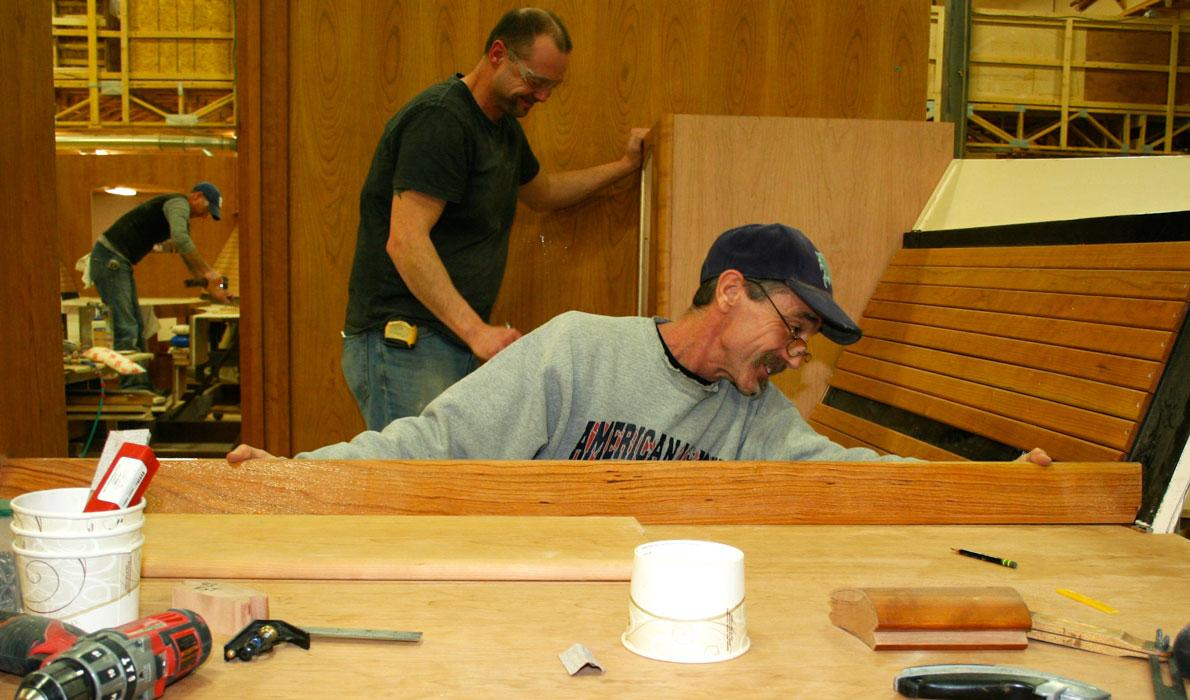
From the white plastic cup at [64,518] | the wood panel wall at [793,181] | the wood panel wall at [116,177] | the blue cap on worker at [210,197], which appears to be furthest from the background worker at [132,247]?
the white plastic cup at [64,518]

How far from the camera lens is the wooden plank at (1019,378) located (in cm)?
171

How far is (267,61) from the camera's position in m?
3.16

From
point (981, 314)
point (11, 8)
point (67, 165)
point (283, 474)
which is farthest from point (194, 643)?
point (67, 165)

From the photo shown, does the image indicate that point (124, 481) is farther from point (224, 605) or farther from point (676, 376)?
point (676, 376)

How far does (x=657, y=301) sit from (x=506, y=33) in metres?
0.84

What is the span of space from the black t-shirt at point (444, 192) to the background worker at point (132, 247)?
14.0ft

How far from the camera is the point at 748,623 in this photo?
104 cm

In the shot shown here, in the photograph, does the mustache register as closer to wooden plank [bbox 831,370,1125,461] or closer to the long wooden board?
wooden plank [bbox 831,370,1125,461]

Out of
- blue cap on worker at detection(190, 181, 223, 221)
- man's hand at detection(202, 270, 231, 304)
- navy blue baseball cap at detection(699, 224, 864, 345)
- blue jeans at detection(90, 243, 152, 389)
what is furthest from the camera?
man's hand at detection(202, 270, 231, 304)

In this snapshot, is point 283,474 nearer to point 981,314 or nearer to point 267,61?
point 981,314

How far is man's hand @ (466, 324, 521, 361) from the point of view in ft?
7.94

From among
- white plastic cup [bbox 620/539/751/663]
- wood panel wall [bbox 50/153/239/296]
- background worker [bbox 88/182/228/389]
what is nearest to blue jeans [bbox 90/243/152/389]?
background worker [bbox 88/182/228/389]

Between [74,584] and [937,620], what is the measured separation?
84cm

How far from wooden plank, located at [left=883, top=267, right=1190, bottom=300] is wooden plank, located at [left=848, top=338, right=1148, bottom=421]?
185mm
